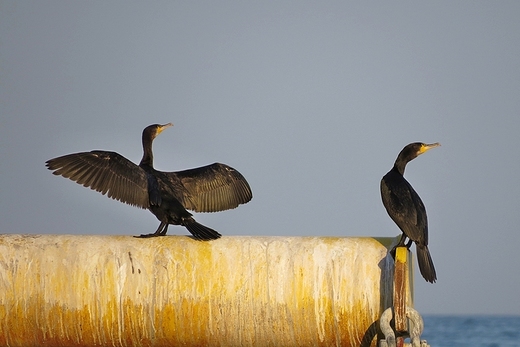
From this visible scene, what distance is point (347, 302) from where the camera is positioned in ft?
19.6

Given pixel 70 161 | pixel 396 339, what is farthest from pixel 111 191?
pixel 396 339

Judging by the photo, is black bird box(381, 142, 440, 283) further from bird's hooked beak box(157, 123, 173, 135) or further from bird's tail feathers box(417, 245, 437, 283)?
bird's hooked beak box(157, 123, 173, 135)

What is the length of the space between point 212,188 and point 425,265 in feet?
8.80

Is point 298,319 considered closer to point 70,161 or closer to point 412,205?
point 412,205

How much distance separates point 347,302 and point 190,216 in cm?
222

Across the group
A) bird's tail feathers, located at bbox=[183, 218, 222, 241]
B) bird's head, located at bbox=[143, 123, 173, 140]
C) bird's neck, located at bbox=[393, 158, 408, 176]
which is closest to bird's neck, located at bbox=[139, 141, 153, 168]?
bird's head, located at bbox=[143, 123, 173, 140]

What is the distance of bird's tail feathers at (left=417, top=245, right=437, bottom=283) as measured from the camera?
6523mm

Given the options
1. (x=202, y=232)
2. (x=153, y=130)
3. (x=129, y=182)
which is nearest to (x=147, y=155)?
(x=153, y=130)

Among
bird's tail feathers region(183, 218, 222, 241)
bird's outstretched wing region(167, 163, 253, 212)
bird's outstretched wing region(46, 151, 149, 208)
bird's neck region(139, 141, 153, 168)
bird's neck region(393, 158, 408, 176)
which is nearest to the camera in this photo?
bird's tail feathers region(183, 218, 222, 241)

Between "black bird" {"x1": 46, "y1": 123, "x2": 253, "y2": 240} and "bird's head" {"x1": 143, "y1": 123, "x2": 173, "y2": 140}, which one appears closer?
"black bird" {"x1": 46, "y1": 123, "x2": 253, "y2": 240}

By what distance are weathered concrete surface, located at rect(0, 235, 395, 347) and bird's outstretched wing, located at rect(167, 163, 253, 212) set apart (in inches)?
91.6

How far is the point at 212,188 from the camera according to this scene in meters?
8.77

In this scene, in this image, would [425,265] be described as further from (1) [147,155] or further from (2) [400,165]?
(1) [147,155]

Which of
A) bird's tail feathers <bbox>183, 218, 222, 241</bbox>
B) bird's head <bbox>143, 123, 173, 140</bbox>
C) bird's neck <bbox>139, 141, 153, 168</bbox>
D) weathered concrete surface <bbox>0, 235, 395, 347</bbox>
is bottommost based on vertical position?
weathered concrete surface <bbox>0, 235, 395, 347</bbox>
